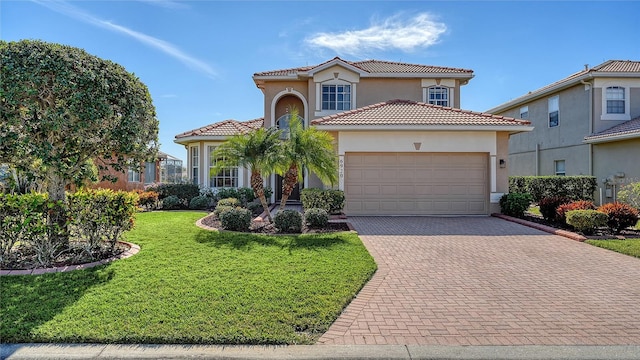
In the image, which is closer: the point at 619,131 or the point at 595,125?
the point at 619,131

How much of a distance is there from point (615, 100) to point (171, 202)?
2337cm

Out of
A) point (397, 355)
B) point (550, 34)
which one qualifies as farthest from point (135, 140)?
point (550, 34)

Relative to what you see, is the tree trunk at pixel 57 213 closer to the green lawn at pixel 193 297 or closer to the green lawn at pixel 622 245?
the green lawn at pixel 193 297

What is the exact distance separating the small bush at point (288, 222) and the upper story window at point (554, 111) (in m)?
18.1

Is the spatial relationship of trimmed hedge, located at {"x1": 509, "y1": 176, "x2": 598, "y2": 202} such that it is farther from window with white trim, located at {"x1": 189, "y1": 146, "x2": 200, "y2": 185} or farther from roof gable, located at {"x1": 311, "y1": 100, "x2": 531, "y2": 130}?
window with white trim, located at {"x1": 189, "y1": 146, "x2": 200, "y2": 185}

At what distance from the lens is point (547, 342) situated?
4.01 metres

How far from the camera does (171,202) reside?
16578 millimetres

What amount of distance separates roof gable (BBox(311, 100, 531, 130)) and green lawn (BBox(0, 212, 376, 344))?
7.26 meters

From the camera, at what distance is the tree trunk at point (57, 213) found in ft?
22.0

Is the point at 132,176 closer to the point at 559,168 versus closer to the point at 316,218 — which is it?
the point at 316,218

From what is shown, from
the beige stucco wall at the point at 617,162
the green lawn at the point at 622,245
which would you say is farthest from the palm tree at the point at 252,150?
the beige stucco wall at the point at 617,162

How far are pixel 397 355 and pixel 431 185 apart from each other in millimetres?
11101

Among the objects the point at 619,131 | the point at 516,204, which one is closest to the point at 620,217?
the point at 516,204

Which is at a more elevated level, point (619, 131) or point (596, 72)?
point (596, 72)
